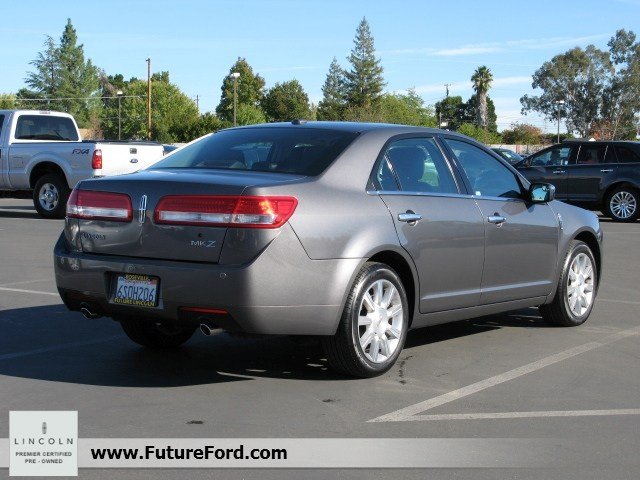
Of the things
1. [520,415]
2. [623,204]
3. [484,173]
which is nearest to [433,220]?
[484,173]

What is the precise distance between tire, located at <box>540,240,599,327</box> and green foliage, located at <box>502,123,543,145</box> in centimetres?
11060

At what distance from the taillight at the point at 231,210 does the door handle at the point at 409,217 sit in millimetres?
905

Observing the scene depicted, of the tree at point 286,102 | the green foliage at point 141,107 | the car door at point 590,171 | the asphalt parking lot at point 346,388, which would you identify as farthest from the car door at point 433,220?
the tree at point 286,102

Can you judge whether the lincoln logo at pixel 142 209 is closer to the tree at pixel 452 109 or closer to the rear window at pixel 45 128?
the rear window at pixel 45 128

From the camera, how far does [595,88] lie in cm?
10581

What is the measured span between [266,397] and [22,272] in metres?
6.23

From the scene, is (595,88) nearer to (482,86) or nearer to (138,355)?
(482,86)

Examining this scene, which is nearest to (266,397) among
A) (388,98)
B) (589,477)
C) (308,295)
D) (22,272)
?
(308,295)

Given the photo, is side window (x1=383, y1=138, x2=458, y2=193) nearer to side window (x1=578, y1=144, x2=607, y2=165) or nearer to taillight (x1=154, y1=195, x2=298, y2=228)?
taillight (x1=154, y1=195, x2=298, y2=228)

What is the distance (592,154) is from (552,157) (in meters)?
0.90

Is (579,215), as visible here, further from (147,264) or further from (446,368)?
(147,264)

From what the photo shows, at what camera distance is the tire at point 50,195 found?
1983 cm

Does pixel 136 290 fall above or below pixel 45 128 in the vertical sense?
below

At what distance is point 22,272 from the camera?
1134 centimetres
